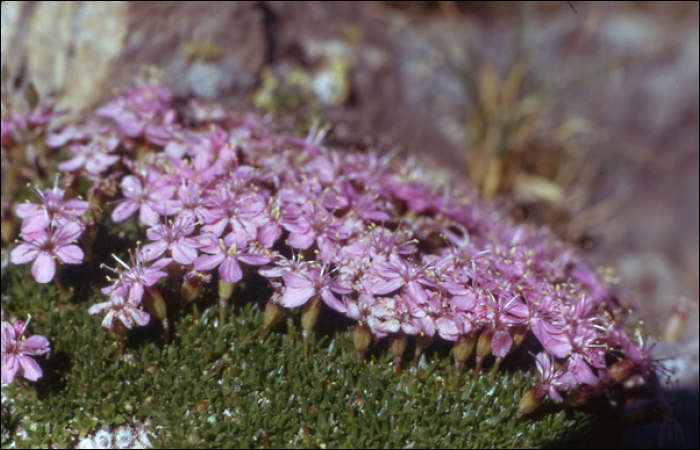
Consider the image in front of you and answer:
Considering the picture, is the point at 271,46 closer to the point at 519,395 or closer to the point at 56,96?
the point at 56,96

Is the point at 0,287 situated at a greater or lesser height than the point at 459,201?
lesser

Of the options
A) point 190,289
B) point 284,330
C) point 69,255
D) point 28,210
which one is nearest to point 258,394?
point 284,330

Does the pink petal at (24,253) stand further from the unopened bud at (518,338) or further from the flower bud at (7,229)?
the unopened bud at (518,338)

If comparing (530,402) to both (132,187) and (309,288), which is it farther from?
(132,187)

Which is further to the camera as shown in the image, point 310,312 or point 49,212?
point 49,212

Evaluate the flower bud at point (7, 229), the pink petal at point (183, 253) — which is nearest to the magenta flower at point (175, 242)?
the pink petal at point (183, 253)

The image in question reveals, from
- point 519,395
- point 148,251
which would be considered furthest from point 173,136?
point 519,395
